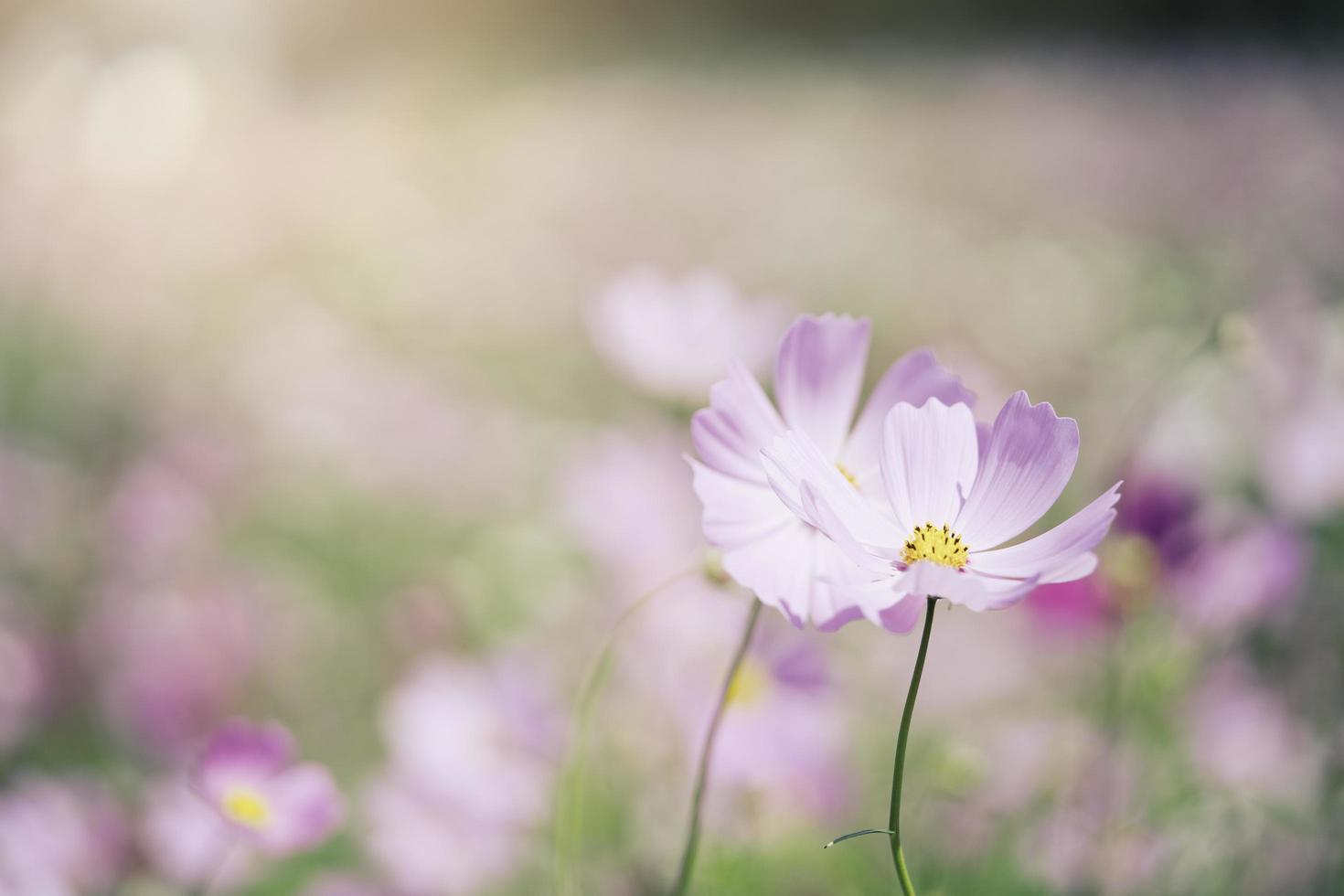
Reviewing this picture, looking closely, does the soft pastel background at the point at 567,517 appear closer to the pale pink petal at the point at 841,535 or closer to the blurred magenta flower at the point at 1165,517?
the blurred magenta flower at the point at 1165,517

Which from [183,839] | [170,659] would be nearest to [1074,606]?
[183,839]

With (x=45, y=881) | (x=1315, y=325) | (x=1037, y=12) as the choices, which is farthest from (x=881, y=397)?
(x=1037, y=12)

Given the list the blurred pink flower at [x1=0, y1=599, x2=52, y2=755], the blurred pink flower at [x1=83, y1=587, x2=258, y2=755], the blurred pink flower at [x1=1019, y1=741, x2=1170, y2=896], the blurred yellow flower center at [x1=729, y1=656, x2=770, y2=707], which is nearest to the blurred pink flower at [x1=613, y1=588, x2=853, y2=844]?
the blurred yellow flower center at [x1=729, y1=656, x2=770, y2=707]

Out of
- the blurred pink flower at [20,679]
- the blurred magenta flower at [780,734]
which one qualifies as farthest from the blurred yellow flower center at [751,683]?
the blurred pink flower at [20,679]

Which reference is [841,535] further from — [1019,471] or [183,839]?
[183,839]

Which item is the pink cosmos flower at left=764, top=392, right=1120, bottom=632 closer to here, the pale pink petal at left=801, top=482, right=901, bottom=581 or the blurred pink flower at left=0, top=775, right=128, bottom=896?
the pale pink petal at left=801, top=482, right=901, bottom=581

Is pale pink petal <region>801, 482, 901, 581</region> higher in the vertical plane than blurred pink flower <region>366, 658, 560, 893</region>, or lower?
lower

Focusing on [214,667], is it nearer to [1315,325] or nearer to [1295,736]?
[1295,736]

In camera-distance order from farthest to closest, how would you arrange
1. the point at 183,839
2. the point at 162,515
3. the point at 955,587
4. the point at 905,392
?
the point at 162,515 < the point at 183,839 < the point at 905,392 < the point at 955,587
